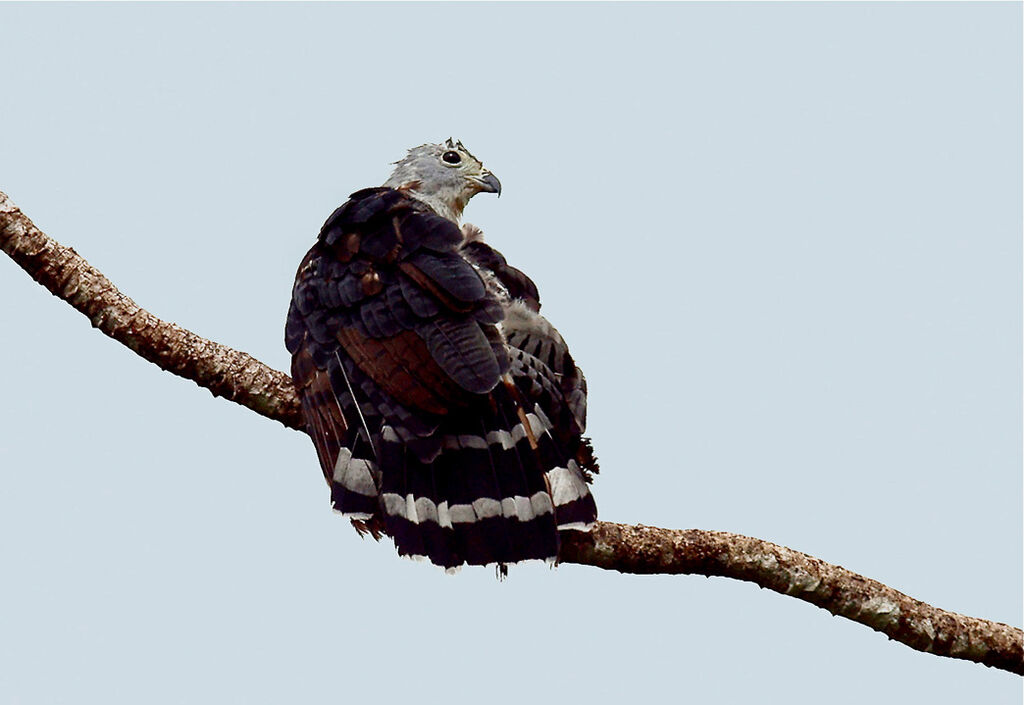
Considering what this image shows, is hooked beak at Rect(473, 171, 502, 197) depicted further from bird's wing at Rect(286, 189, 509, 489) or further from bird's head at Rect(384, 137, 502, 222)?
bird's wing at Rect(286, 189, 509, 489)

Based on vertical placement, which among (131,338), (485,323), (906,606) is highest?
(131,338)

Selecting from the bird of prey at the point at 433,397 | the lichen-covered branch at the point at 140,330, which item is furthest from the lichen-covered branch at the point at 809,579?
the lichen-covered branch at the point at 140,330

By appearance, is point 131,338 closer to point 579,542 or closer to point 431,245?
point 431,245

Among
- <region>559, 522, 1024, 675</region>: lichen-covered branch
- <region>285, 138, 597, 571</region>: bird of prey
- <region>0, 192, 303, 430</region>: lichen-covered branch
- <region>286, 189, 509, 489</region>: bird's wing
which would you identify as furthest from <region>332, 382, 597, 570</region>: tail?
<region>0, 192, 303, 430</region>: lichen-covered branch

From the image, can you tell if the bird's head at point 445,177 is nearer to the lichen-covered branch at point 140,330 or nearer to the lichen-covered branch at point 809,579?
the lichen-covered branch at point 140,330

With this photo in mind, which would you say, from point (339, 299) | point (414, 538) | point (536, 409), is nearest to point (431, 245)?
point (339, 299)

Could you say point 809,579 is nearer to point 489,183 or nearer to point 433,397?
point 433,397
